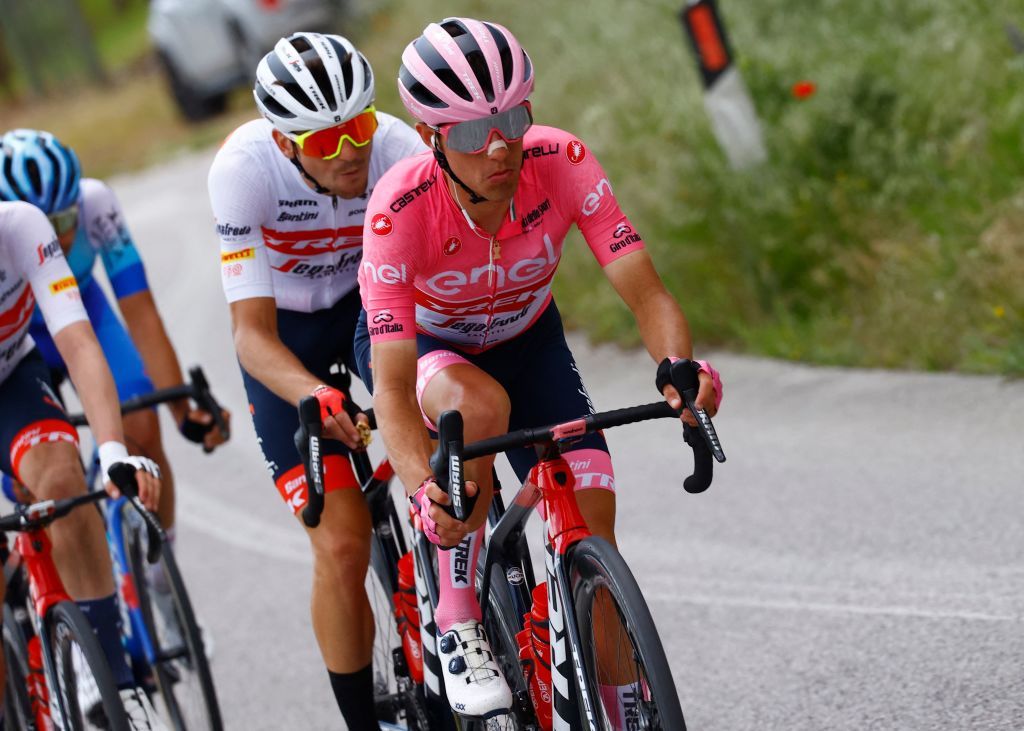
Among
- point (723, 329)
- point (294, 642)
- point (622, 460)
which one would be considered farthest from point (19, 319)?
point (723, 329)

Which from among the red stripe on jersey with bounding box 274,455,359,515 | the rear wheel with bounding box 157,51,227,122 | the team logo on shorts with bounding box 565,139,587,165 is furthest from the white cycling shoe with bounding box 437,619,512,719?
the rear wheel with bounding box 157,51,227,122

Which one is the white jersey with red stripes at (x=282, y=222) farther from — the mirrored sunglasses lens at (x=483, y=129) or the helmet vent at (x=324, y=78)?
the mirrored sunglasses lens at (x=483, y=129)

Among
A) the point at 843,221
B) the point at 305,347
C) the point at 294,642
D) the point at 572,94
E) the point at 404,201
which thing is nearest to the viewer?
the point at 404,201

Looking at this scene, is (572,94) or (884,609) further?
(572,94)

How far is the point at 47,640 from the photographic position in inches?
199

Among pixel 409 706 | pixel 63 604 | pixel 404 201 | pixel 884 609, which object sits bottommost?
pixel 884 609

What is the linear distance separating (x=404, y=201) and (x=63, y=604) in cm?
181

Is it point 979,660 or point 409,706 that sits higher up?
point 409,706

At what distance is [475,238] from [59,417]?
2051 mm

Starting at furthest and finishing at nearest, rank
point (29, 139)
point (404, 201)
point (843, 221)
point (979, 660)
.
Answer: point (843, 221)
point (29, 139)
point (979, 660)
point (404, 201)

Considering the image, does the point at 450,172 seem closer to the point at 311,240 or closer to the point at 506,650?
the point at 311,240

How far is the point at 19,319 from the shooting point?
540 centimetres

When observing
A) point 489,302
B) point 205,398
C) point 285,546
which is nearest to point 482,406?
point 489,302

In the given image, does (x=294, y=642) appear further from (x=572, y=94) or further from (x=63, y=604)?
(x=572, y=94)
